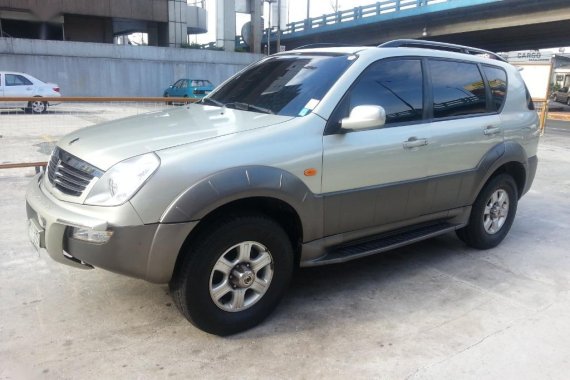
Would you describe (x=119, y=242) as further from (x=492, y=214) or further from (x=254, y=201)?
(x=492, y=214)

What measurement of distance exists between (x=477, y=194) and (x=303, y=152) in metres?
2.10

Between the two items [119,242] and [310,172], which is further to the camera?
[310,172]

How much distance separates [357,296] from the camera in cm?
375

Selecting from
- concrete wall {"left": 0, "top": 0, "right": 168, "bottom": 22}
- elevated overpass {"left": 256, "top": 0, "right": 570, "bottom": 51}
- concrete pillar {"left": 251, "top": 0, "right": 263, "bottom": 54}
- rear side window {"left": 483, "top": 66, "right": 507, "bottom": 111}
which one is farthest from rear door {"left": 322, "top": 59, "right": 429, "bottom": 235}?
concrete pillar {"left": 251, "top": 0, "right": 263, "bottom": 54}

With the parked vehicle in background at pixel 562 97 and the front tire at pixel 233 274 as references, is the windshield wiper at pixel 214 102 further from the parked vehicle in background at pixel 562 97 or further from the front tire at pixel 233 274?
the parked vehicle in background at pixel 562 97

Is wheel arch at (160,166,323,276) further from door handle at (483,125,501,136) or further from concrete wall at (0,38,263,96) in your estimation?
concrete wall at (0,38,263,96)

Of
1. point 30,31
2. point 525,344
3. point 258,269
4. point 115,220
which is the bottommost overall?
point 525,344

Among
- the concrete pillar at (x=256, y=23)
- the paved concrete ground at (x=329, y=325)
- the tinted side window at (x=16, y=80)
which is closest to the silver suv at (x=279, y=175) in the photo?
the paved concrete ground at (x=329, y=325)

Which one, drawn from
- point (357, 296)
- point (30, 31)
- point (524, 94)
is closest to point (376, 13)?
point (30, 31)

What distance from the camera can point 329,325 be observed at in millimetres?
3311

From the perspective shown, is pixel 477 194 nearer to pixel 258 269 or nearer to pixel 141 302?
pixel 258 269

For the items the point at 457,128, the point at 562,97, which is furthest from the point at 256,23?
the point at 457,128

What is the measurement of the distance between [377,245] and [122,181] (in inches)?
76.7

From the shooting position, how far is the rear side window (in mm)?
4617
